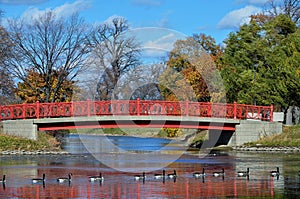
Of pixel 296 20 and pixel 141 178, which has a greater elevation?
pixel 296 20

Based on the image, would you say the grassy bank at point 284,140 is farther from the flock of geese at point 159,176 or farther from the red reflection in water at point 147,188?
the red reflection in water at point 147,188

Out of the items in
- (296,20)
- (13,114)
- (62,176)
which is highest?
(296,20)

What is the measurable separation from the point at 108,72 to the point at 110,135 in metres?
19.4

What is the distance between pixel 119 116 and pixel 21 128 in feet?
21.5

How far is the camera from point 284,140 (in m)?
51.7

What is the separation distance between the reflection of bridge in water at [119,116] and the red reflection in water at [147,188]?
17.0 meters

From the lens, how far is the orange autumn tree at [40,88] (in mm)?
62750

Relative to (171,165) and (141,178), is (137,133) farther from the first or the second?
(141,178)

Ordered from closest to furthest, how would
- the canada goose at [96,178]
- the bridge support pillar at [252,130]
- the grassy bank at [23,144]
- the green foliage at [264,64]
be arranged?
the canada goose at [96,178] < the grassy bank at [23,144] < the bridge support pillar at [252,130] < the green foliage at [264,64]

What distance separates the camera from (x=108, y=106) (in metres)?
51.2

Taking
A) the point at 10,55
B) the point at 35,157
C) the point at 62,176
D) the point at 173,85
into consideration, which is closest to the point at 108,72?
the point at 173,85

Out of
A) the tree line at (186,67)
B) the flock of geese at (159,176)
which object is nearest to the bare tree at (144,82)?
the tree line at (186,67)

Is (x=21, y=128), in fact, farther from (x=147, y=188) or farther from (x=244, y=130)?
(x=147, y=188)

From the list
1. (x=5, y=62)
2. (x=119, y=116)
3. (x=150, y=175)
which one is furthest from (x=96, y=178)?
(x=5, y=62)
